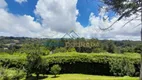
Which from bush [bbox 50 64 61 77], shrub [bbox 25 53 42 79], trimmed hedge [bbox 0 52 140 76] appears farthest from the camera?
trimmed hedge [bbox 0 52 140 76]

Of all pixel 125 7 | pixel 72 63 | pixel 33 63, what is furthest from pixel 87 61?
pixel 125 7

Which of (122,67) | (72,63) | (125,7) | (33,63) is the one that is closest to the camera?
(125,7)

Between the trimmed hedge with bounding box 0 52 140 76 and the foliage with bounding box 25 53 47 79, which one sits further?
the trimmed hedge with bounding box 0 52 140 76

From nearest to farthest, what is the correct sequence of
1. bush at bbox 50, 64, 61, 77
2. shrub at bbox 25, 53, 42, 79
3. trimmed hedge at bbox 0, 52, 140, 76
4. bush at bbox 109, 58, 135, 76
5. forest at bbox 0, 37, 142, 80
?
shrub at bbox 25, 53, 42, 79, forest at bbox 0, 37, 142, 80, bush at bbox 109, 58, 135, 76, bush at bbox 50, 64, 61, 77, trimmed hedge at bbox 0, 52, 140, 76

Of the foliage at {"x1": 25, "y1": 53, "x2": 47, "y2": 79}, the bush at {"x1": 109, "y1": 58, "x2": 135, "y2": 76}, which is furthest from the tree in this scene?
the bush at {"x1": 109, "y1": 58, "x2": 135, "y2": 76}

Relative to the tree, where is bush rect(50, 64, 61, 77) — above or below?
below

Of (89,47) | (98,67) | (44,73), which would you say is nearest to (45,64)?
(44,73)

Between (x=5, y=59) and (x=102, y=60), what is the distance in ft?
34.5

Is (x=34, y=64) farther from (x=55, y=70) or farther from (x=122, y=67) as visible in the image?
(x=122, y=67)

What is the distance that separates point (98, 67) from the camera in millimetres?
26000

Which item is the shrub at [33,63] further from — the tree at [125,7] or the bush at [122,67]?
the tree at [125,7]

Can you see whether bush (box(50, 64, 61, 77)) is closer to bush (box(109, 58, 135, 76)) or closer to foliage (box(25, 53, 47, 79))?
foliage (box(25, 53, 47, 79))

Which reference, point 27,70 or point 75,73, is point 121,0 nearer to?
point 27,70

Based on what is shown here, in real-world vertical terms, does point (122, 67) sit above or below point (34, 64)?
below
